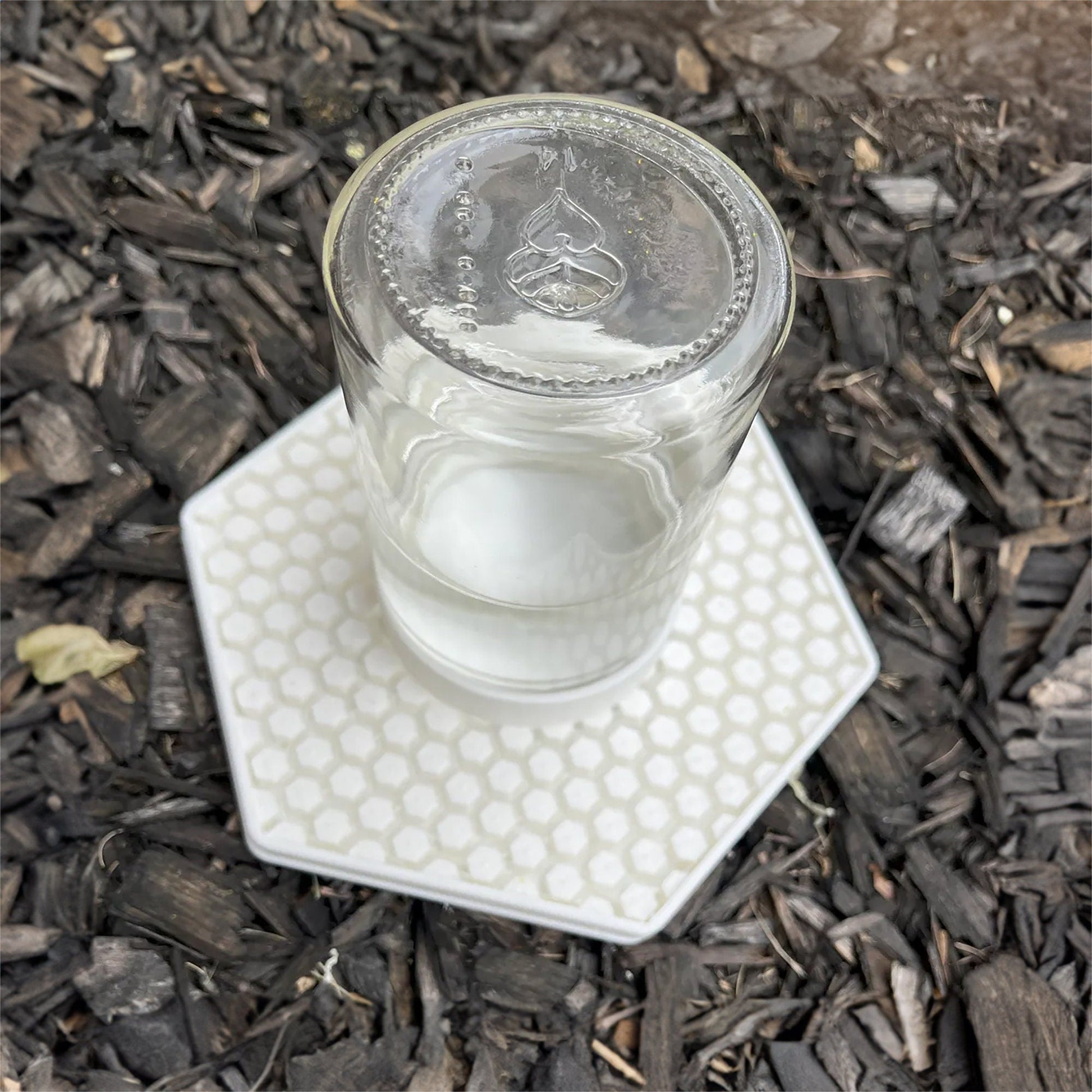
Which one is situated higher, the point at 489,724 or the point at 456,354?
the point at 456,354

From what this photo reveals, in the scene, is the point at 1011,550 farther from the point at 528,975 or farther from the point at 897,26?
the point at 897,26

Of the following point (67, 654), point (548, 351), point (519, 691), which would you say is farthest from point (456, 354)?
point (67, 654)

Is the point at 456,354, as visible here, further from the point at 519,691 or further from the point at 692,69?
the point at 692,69

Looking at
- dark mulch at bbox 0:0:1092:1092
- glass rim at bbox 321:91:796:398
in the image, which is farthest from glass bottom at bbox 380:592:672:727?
glass rim at bbox 321:91:796:398

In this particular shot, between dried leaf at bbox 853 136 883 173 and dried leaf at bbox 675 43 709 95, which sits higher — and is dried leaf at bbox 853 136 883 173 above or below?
below

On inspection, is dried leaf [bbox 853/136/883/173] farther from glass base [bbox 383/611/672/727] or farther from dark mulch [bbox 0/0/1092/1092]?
glass base [bbox 383/611/672/727]

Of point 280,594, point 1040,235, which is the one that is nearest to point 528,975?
point 280,594
